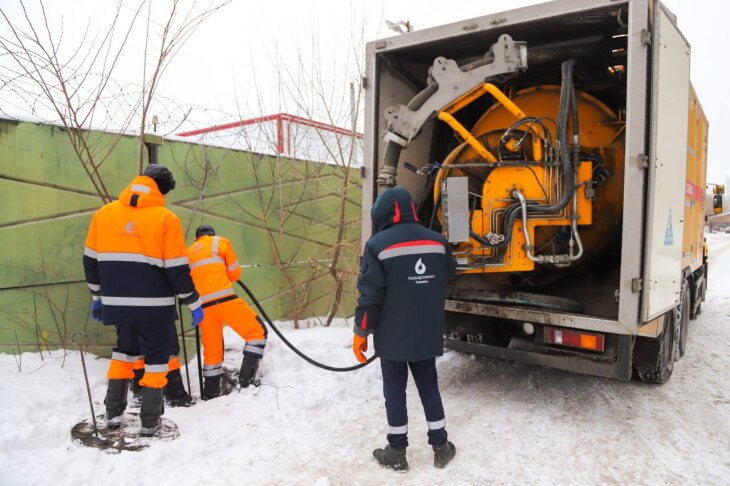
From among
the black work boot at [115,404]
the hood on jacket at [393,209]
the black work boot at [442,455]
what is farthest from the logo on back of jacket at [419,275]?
the black work boot at [115,404]

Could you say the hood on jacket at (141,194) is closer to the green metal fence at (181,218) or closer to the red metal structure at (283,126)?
the green metal fence at (181,218)

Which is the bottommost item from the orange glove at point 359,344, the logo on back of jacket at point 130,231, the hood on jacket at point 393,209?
the orange glove at point 359,344

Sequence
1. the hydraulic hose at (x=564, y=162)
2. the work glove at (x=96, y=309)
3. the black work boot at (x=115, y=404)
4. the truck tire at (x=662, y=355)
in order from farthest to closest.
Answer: the truck tire at (x=662, y=355) → the hydraulic hose at (x=564, y=162) → the work glove at (x=96, y=309) → the black work boot at (x=115, y=404)

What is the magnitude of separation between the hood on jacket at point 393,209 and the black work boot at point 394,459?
4.54ft

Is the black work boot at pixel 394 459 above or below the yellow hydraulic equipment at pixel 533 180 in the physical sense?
below

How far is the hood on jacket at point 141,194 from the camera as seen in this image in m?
3.55

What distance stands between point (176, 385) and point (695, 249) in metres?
5.62

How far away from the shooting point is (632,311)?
3535 mm

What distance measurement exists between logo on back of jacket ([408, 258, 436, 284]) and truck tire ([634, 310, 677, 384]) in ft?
7.76

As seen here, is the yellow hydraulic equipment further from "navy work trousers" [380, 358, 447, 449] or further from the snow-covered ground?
"navy work trousers" [380, 358, 447, 449]

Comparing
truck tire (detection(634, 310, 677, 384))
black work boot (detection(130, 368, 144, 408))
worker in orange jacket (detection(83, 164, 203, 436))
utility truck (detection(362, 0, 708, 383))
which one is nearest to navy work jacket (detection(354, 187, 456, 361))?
utility truck (detection(362, 0, 708, 383))

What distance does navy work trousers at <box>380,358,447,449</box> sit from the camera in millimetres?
3227

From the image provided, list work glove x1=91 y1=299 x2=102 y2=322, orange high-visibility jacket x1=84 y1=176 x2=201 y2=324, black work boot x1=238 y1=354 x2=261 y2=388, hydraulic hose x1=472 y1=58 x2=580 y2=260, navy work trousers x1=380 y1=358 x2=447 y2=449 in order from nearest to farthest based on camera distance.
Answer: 1. navy work trousers x1=380 y1=358 x2=447 y2=449
2. orange high-visibility jacket x1=84 y1=176 x2=201 y2=324
3. work glove x1=91 y1=299 x2=102 y2=322
4. hydraulic hose x1=472 y1=58 x2=580 y2=260
5. black work boot x1=238 y1=354 x2=261 y2=388

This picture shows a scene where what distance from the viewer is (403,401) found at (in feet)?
10.7
